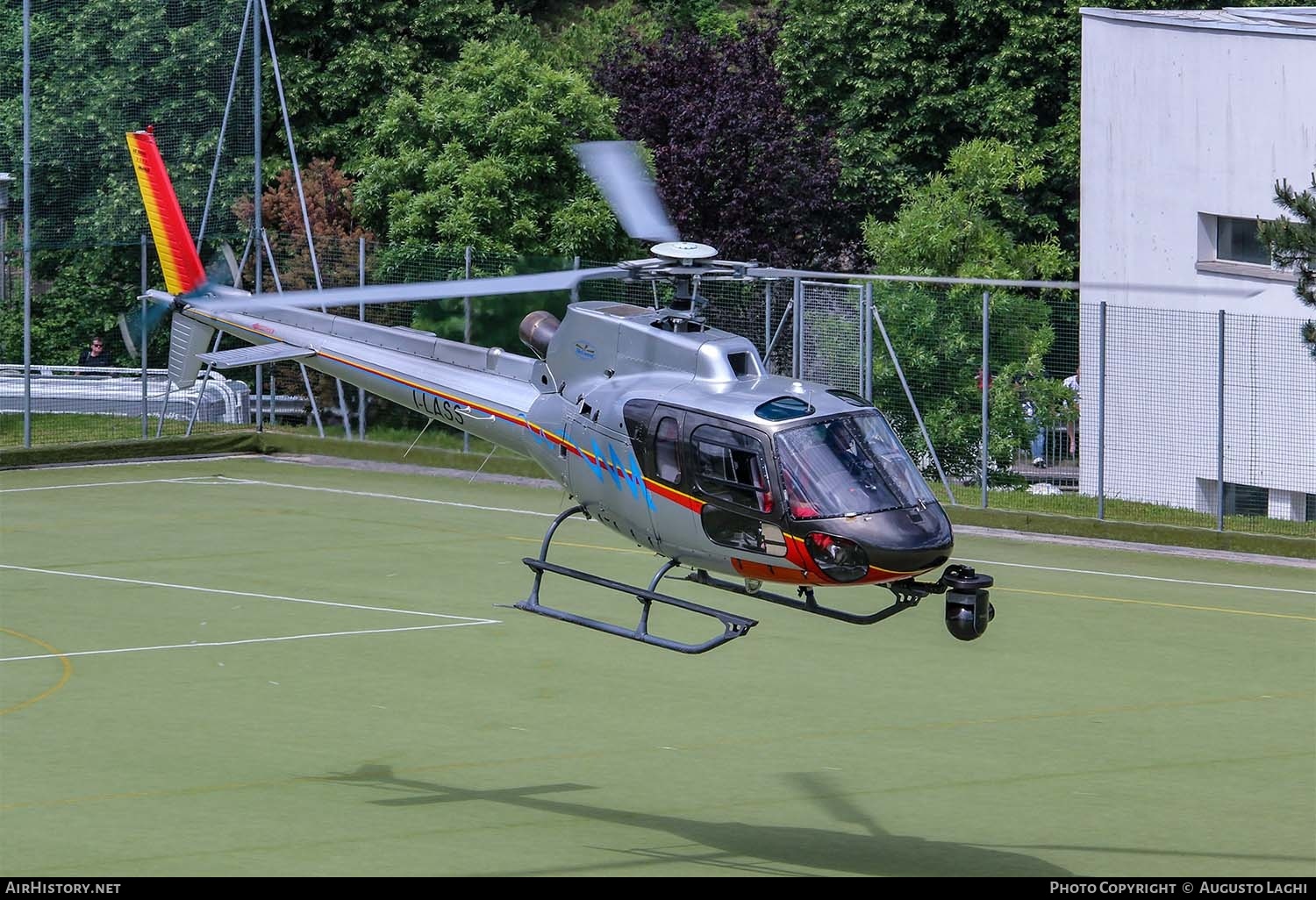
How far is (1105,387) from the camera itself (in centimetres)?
2608

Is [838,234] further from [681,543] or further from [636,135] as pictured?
[681,543]

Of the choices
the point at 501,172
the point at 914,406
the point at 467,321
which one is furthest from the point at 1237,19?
the point at 467,321

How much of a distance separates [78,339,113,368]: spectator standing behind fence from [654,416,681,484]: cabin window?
20.7 metres

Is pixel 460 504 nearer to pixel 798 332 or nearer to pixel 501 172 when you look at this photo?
pixel 798 332

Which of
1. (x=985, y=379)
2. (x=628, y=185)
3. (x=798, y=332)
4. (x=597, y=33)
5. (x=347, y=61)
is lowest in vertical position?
(x=985, y=379)

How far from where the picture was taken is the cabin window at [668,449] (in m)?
14.2

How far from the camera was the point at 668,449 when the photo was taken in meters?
14.3

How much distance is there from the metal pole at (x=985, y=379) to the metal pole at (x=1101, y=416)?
1408 millimetres

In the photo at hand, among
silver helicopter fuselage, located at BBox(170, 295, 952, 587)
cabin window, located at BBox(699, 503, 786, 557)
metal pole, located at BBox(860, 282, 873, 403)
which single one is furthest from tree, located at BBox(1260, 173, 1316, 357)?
cabin window, located at BBox(699, 503, 786, 557)

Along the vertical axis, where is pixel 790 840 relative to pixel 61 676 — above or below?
below

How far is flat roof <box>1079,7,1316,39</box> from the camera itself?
2912 cm

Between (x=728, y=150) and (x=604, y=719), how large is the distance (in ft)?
73.8

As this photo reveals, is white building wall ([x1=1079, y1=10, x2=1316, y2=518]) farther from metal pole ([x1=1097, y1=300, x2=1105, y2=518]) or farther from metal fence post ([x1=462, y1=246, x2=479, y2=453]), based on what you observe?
metal fence post ([x1=462, y1=246, x2=479, y2=453])
